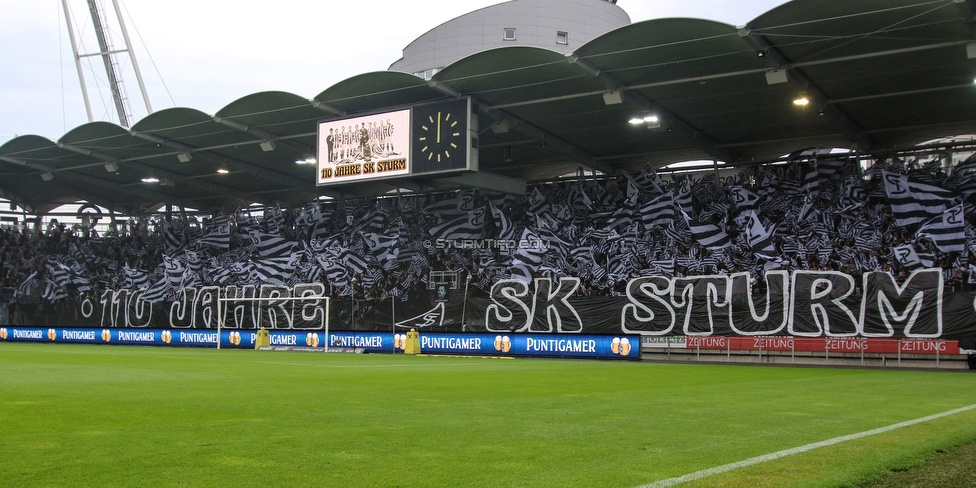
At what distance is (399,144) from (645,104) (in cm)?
962

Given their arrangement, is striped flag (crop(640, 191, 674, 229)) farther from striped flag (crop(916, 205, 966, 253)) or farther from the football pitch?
the football pitch

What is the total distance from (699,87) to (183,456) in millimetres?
26855

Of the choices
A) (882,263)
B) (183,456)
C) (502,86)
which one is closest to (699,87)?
(502,86)

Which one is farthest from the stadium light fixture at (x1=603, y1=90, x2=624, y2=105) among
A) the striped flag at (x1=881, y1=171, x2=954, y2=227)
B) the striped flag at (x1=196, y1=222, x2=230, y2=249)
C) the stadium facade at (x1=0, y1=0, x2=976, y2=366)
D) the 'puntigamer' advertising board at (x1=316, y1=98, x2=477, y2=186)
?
the striped flag at (x1=196, y1=222, x2=230, y2=249)

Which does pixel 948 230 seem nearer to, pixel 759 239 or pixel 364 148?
pixel 759 239

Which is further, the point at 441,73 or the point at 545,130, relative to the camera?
the point at 545,130

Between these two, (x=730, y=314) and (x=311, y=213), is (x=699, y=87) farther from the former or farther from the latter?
(x=311, y=213)

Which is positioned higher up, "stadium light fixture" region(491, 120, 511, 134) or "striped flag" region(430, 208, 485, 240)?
"stadium light fixture" region(491, 120, 511, 134)

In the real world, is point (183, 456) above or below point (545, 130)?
below

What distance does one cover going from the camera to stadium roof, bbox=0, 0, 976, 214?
25375 millimetres

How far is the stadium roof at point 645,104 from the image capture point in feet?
83.3

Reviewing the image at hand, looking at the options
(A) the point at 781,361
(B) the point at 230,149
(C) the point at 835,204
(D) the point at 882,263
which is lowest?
(A) the point at 781,361

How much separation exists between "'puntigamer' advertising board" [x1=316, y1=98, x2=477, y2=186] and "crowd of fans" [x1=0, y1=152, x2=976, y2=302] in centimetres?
569

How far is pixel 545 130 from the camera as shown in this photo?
37.1 meters
